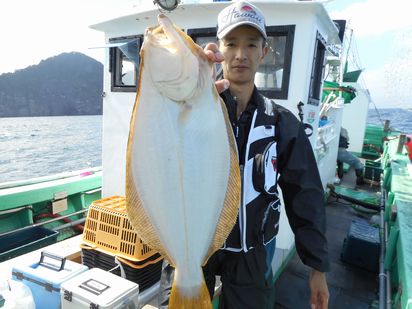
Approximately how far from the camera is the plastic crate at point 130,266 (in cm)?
254

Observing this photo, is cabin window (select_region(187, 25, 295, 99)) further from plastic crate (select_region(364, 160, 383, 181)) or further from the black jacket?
plastic crate (select_region(364, 160, 383, 181))

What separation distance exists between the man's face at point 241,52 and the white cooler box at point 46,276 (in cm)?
182

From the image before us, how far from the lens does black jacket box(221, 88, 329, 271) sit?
165 cm

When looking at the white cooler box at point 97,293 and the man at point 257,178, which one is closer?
the man at point 257,178

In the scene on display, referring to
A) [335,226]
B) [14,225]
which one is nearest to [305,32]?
[335,226]

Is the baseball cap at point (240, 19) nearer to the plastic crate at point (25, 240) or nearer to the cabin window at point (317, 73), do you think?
the cabin window at point (317, 73)

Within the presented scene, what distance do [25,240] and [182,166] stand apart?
453 centimetres

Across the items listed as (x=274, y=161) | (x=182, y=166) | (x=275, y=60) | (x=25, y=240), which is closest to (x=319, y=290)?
(x=274, y=161)

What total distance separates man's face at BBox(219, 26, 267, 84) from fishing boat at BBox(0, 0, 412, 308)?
1.17 m

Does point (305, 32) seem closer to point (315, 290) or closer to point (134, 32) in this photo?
point (134, 32)

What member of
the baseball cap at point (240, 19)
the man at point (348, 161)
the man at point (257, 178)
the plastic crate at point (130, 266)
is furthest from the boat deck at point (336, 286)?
the man at point (348, 161)

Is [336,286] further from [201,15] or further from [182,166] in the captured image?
[201,15]

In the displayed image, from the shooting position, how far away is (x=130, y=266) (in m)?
2.53

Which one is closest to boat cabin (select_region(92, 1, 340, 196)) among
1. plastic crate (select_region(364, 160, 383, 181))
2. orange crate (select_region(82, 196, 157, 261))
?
orange crate (select_region(82, 196, 157, 261))
